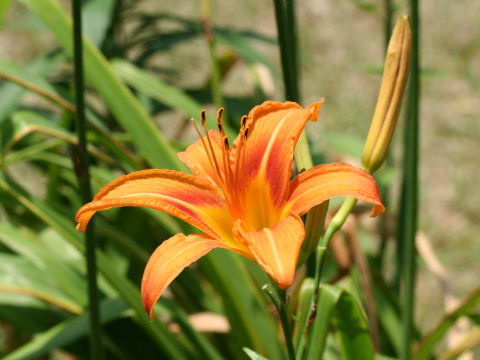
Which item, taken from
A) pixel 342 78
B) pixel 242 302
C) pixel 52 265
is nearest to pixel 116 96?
pixel 52 265

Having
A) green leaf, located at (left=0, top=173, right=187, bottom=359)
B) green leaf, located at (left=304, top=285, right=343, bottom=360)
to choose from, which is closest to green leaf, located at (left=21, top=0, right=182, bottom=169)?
green leaf, located at (left=0, top=173, right=187, bottom=359)

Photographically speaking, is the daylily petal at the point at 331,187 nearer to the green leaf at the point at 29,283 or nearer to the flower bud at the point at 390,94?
the flower bud at the point at 390,94

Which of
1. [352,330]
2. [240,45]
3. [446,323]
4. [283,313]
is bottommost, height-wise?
[446,323]

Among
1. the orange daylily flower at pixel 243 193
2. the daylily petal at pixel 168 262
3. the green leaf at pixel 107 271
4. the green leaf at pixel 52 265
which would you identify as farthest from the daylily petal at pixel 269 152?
the green leaf at pixel 52 265

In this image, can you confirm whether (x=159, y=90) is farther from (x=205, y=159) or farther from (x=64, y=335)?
(x=205, y=159)

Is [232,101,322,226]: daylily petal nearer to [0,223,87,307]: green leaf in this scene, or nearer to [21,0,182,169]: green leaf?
[21,0,182,169]: green leaf

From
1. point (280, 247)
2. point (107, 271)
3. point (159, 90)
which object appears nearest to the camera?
point (280, 247)
